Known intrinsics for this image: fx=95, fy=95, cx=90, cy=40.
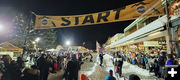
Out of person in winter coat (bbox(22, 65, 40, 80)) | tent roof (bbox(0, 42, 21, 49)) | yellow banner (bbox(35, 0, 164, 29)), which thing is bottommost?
person in winter coat (bbox(22, 65, 40, 80))

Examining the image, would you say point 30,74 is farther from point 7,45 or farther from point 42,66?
point 7,45

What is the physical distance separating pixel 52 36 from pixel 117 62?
155 feet

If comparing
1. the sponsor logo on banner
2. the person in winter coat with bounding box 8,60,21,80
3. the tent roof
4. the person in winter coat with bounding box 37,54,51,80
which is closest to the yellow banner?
the sponsor logo on banner

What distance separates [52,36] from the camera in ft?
161

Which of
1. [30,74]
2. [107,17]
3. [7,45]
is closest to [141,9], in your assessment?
[107,17]

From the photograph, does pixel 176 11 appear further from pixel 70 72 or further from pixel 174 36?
pixel 70 72

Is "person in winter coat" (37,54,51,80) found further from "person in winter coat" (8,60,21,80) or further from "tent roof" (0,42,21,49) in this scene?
"tent roof" (0,42,21,49)

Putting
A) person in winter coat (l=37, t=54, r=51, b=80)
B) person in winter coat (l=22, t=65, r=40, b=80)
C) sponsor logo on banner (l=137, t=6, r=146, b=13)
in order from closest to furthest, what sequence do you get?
person in winter coat (l=22, t=65, r=40, b=80) → sponsor logo on banner (l=137, t=6, r=146, b=13) → person in winter coat (l=37, t=54, r=51, b=80)

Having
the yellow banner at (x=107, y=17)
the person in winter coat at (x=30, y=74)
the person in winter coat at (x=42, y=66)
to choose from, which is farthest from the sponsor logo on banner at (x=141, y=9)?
the person in winter coat at (x=30, y=74)

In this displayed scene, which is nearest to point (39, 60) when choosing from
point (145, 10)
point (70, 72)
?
point (70, 72)

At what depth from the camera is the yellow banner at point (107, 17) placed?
4691 millimetres

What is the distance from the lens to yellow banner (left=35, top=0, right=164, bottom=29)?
4691mm

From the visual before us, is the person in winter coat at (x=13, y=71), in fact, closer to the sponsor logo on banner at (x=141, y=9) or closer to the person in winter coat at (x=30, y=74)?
the person in winter coat at (x=30, y=74)

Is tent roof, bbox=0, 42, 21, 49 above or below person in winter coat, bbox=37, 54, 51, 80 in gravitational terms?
above
